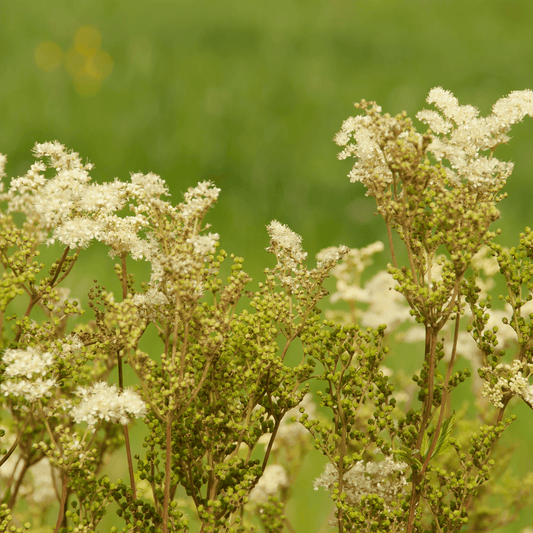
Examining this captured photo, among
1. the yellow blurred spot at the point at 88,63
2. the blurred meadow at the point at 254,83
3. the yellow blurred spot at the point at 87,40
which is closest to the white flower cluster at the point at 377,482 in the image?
the blurred meadow at the point at 254,83

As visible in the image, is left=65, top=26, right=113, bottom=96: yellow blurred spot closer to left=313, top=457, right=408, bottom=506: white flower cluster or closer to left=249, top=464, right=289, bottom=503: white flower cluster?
left=249, top=464, right=289, bottom=503: white flower cluster

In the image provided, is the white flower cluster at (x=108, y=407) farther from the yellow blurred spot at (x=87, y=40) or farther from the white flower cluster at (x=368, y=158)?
the yellow blurred spot at (x=87, y=40)

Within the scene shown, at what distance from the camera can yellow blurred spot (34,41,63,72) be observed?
308cm

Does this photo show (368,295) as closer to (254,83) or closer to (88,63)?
(254,83)

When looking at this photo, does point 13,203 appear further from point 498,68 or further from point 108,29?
point 498,68

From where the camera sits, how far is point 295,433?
6.37ft

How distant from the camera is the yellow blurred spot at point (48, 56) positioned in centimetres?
308

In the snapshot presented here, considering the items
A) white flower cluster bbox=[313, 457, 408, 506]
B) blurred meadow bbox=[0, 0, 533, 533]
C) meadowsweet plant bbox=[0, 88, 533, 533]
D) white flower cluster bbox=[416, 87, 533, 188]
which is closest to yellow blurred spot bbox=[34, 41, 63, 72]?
blurred meadow bbox=[0, 0, 533, 533]

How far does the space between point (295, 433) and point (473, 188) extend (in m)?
1.18

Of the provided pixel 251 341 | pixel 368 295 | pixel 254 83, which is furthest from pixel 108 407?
pixel 254 83

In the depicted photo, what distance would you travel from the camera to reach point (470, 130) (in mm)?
1110

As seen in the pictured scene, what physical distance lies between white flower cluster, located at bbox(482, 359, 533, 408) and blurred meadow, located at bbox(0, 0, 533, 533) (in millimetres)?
1730

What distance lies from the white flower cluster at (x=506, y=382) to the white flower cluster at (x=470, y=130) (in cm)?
35

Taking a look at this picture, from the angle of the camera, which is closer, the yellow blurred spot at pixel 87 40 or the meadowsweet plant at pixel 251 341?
the meadowsweet plant at pixel 251 341
